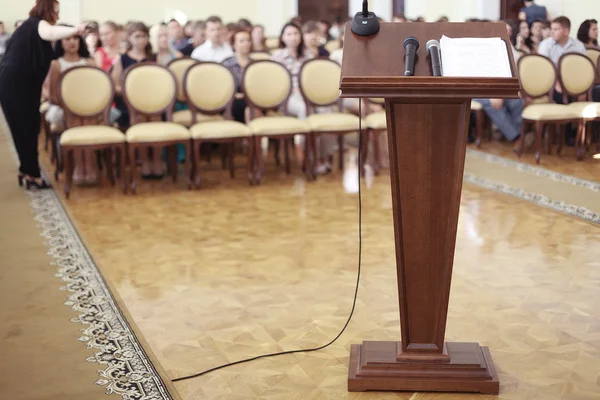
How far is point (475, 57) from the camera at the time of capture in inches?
102

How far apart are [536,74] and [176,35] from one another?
488cm

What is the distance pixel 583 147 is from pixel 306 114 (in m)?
2.64

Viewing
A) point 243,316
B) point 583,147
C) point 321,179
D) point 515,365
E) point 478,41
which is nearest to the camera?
point 478,41

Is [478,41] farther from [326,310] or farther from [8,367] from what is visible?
[8,367]

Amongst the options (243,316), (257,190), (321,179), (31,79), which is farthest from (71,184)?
(243,316)

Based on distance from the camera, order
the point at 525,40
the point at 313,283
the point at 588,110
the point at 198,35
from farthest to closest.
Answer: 1. the point at 198,35
2. the point at 525,40
3. the point at 588,110
4. the point at 313,283

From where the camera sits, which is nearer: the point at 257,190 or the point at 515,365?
the point at 515,365

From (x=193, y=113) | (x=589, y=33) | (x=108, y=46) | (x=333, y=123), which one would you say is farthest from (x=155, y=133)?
(x=589, y=33)

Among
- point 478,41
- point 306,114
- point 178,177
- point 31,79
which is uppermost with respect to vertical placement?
point 478,41

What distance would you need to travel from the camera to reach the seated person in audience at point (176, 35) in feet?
33.7

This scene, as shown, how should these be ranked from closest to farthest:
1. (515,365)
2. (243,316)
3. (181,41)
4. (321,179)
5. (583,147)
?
(515,365)
(243,316)
(321,179)
(583,147)
(181,41)

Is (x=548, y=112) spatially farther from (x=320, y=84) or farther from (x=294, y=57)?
(x=294, y=57)

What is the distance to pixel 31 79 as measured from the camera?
20.9ft

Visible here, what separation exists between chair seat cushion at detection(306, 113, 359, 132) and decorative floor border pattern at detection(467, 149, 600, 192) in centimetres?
152
